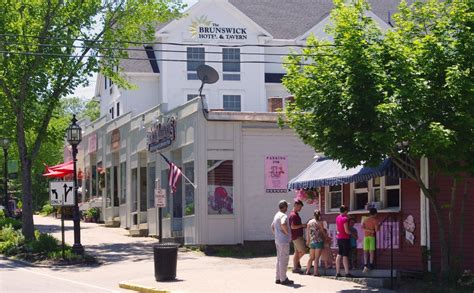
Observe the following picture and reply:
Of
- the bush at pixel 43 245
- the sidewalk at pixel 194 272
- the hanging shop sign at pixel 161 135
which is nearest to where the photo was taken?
the sidewalk at pixel 194 272

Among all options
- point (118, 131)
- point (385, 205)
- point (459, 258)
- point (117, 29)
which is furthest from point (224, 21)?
point (459, 258)

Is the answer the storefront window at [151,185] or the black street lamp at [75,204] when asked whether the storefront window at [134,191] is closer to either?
the storefront window at [151,185]

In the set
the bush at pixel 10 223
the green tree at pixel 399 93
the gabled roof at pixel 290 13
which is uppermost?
the gabled roof at pixel 290 13

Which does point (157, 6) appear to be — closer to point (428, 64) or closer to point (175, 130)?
point (175, 130)

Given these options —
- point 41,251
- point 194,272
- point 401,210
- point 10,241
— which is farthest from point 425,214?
point 10,241

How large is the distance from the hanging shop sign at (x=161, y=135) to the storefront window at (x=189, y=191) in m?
1.70

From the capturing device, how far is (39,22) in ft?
101

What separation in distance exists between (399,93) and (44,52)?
62.5 feet

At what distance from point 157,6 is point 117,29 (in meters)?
1.98

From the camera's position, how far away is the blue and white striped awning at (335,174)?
719 inches

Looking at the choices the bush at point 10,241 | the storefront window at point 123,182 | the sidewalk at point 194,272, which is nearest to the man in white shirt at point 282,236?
the sidewalk at point 194,272

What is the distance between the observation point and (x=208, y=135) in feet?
94.1

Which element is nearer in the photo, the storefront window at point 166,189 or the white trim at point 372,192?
the white trim at point 372,192

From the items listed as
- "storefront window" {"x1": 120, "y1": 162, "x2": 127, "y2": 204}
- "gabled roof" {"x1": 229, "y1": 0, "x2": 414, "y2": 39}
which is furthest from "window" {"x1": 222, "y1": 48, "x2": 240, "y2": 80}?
"storefront window" {"x1": 120, "y1": 162, "x2": 127, "y2": 204}
